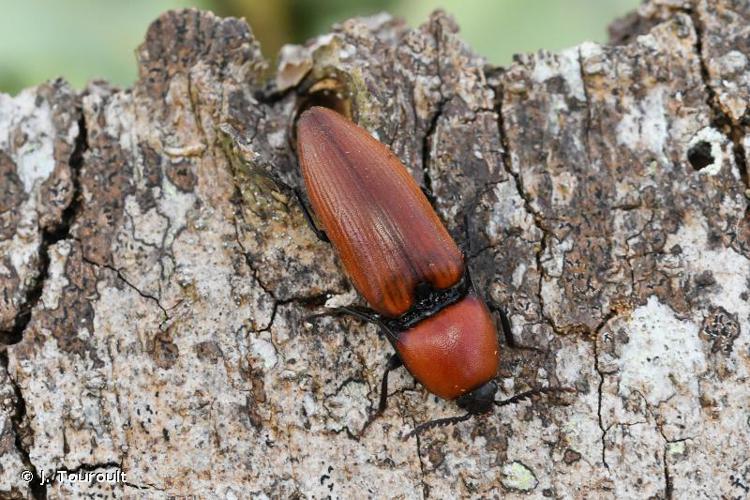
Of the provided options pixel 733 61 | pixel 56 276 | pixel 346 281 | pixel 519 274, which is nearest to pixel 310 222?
pixel 346 281

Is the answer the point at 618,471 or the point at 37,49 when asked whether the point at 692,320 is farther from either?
the point at 37,49

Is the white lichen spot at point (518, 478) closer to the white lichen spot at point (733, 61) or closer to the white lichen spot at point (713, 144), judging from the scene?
the white lichen spot at point (713, 144)

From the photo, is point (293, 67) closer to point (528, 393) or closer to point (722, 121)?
point (528, 393)

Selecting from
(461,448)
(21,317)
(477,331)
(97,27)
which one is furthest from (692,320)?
(97,27)

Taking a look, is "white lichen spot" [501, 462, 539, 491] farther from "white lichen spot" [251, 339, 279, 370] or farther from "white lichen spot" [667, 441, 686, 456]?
"white lichen spot" [251, 339, 279, 370]

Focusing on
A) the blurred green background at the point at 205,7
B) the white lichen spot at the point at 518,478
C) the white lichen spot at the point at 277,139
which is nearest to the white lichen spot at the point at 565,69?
the white lichen spot at the point at 277,139

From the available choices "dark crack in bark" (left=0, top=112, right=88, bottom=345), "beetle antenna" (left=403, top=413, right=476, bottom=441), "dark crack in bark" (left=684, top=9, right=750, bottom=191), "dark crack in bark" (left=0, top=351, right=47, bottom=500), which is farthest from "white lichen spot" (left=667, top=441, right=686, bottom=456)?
"dark crack in bark" (left=0, top=112, right=88, bottom=345)
